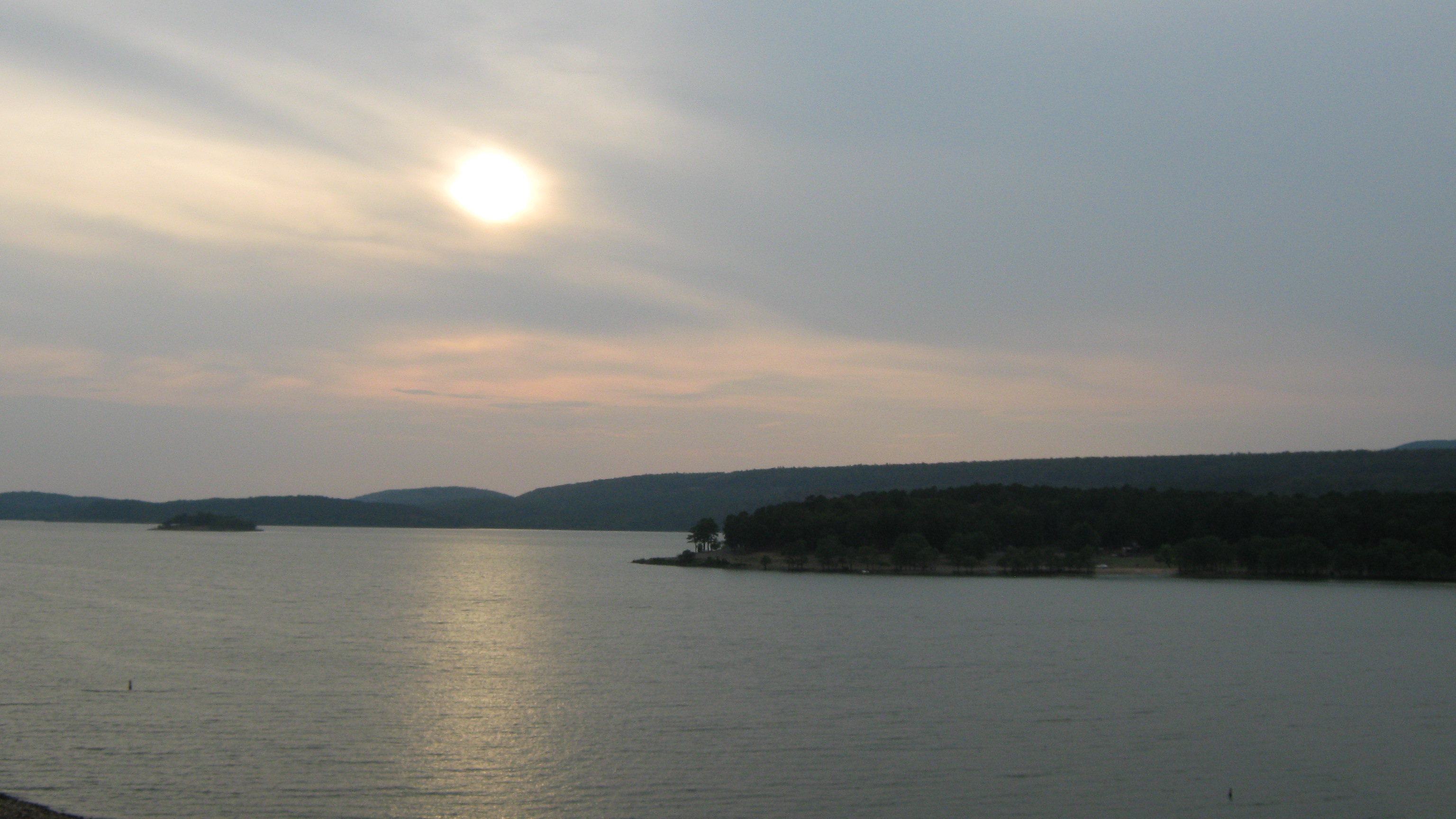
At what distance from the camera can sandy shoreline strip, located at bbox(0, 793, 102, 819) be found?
Answer: 24.0 m

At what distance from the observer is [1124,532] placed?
15625 cm

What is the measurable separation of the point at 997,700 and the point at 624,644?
79.8 ft

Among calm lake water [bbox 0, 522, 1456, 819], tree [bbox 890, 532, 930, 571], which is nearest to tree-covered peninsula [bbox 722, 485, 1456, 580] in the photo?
tree [bbox 890, 532, 930, 571]

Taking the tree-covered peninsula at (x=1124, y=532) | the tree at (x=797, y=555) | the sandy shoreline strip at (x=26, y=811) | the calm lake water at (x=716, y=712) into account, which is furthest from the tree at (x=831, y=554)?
the sandy shoreline strip at (x=26, y=811)

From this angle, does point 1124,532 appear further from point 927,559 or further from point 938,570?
point 927,559

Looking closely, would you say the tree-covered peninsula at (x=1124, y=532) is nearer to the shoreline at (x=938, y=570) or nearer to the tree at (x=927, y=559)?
the tree at (x=927, y=559)

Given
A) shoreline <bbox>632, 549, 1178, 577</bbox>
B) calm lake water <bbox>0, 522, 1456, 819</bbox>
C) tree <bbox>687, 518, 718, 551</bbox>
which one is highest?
tree <bbox>687, 518, 718, 551</bbox>

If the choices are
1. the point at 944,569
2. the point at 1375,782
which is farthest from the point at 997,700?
the point at 944,569

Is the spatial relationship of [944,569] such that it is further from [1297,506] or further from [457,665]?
[457,665]

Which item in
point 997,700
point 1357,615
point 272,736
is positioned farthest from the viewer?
point 1357,615

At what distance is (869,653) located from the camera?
57531 mm

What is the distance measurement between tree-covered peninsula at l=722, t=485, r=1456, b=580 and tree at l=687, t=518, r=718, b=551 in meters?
2.96

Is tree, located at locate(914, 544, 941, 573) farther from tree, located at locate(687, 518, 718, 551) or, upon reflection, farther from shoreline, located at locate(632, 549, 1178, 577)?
tree, located at locate(687, 518, 718, 551)

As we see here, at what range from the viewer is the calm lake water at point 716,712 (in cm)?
2855
